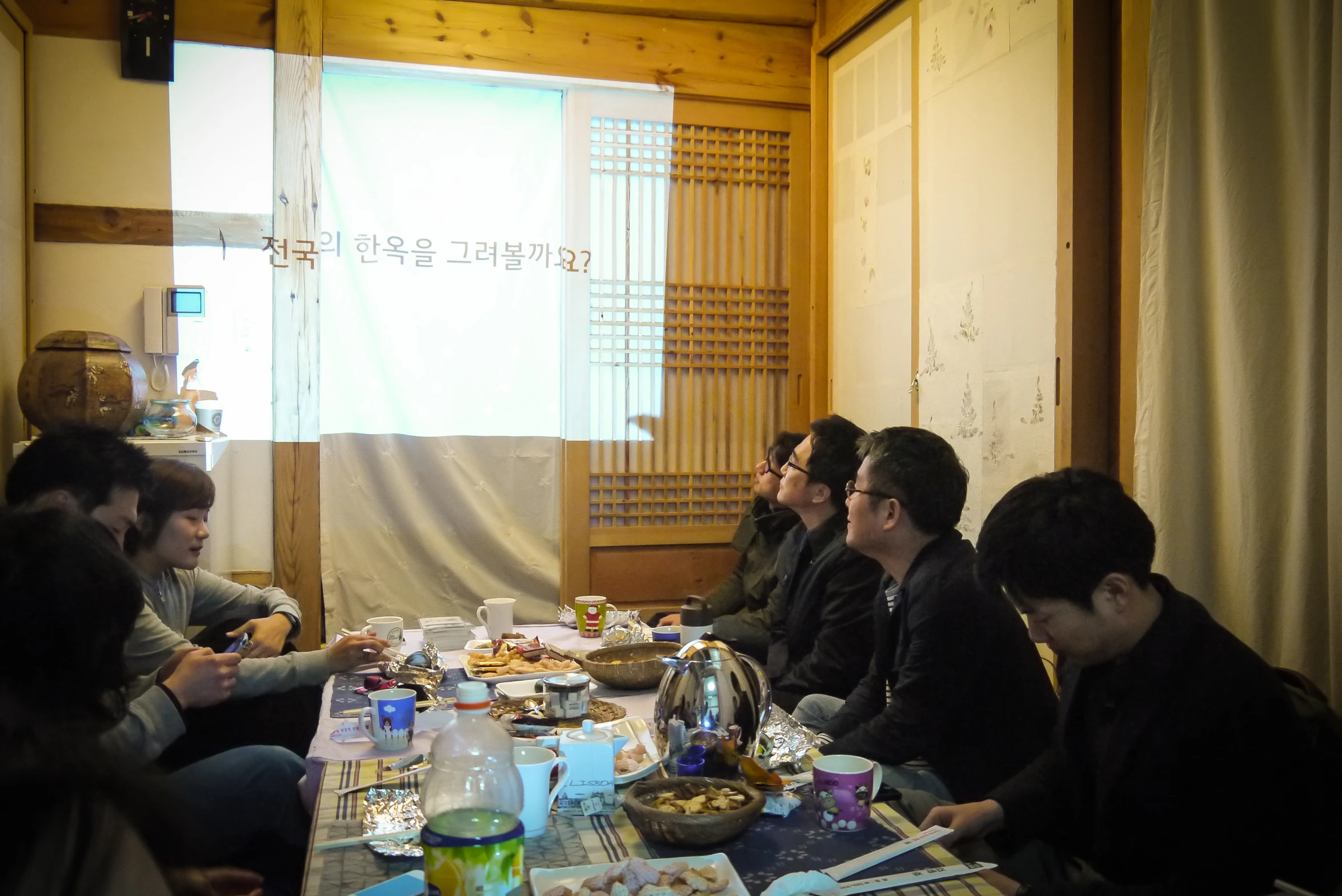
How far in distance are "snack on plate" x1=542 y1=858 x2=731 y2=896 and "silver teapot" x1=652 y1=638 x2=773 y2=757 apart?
1.11 ft

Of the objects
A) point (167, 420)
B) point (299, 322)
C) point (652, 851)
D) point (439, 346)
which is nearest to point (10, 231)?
point (167, 420)

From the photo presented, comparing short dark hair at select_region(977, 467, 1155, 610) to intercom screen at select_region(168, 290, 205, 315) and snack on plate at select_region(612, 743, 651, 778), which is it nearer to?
snack on plate at select_region(612, 743, 651, 778)

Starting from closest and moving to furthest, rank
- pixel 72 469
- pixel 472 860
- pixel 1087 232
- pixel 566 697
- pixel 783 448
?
pixel 472 860 < pixel 566 697 < pixel 72 469 < pixel 1087 232 < pixel 783 448

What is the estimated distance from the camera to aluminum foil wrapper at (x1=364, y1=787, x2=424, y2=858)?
1246 millimetres

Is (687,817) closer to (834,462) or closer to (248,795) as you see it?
(248,795)

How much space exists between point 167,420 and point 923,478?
8.47 ft

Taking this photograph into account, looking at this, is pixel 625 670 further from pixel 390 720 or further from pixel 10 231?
pixel 10 231

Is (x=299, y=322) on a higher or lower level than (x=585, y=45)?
lower

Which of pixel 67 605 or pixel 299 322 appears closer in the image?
pixel 67 605

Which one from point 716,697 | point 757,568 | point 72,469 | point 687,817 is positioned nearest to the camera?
point 687,817

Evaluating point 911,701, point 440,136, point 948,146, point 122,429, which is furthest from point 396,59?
point 911,701

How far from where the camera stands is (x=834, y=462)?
9.00 feet

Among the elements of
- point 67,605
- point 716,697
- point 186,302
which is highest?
point 186,302

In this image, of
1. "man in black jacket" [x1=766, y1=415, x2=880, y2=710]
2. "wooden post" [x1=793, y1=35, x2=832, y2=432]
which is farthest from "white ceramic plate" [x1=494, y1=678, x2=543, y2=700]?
"wooden post" [x1=793, y1=35, x2=832, y2=432]
